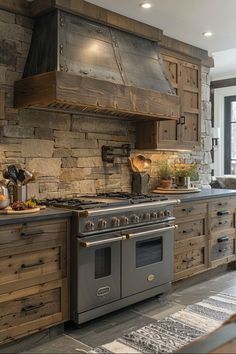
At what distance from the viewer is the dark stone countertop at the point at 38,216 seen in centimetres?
256

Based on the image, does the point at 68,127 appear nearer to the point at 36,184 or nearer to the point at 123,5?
the point at 36,184

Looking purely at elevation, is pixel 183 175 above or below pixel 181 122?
below

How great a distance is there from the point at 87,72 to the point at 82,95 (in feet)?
0.85

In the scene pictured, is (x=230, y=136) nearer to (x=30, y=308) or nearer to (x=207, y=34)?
(x=207, y=34)

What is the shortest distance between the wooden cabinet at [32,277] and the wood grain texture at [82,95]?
979 mm

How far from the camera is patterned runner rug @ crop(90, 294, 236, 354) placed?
2.75m

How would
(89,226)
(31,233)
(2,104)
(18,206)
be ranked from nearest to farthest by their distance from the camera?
1. (31,233)
2. (18,206)
3. (89,226)
4. (2,104)

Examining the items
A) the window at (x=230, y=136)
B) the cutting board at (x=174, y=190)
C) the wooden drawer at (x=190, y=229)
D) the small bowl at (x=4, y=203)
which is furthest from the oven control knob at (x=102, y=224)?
the window at (x=230, y=136)

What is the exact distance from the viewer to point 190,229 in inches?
160

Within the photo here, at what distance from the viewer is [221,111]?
8.64 m

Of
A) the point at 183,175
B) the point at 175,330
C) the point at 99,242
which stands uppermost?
the point at 183,175

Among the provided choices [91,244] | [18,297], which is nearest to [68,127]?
[91,244]

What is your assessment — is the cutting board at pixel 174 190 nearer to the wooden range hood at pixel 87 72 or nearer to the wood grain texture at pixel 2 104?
the wooden range hood at pixel 87 72

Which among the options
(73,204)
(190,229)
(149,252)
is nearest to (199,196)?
(190,229)
